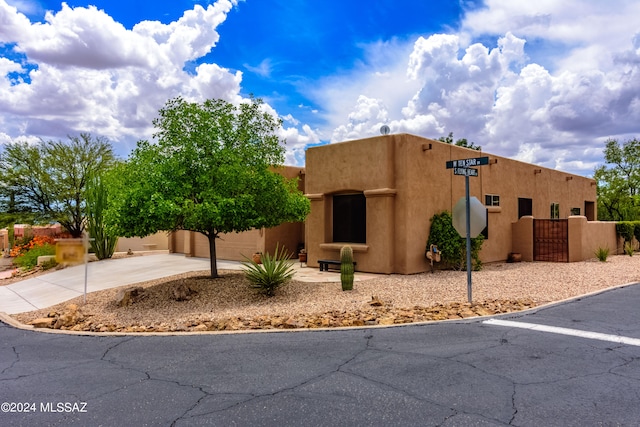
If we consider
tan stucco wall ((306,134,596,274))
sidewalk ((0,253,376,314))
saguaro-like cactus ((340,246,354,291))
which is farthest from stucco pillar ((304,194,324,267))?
→ saguaro-like cactus ((340,246,354,291))

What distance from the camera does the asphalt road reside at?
3938mm

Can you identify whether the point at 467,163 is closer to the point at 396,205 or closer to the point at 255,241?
the point at 396,205

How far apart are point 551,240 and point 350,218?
9.12 m

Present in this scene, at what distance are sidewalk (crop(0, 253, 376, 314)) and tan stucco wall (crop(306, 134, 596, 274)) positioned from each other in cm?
97

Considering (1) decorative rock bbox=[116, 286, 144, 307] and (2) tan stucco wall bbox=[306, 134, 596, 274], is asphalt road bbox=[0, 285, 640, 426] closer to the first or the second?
(1) decorative rock bbox=[116, 286, 144, 307]

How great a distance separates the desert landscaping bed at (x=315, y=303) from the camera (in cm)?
789

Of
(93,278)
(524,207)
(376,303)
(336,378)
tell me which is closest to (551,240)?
(524,207)

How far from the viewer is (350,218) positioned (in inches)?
590

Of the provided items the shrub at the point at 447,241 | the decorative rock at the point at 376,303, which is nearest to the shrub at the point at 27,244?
the shrub at the point at 447,241

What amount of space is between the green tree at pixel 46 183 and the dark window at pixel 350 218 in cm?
1933

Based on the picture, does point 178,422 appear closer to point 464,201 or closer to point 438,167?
point 464,201

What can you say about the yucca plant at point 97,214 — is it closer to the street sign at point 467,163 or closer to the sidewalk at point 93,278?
the sidewalk at point 93,278

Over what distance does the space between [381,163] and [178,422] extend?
36.3ft

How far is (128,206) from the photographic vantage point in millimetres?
9977
